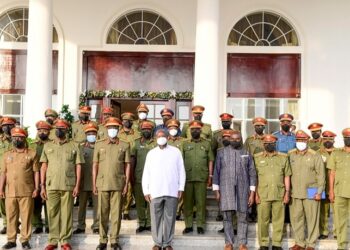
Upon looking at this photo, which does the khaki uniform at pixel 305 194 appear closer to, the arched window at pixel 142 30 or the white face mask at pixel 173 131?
the white face mask at pixel 173 131

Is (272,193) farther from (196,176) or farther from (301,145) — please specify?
(196,176)

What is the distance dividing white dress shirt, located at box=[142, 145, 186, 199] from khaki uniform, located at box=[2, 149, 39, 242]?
5.42 feet

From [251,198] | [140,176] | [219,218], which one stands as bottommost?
[219,218]

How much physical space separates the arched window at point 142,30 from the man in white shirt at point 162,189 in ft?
18.7

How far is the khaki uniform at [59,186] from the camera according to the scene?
794cm

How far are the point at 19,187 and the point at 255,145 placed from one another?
368 centimetres

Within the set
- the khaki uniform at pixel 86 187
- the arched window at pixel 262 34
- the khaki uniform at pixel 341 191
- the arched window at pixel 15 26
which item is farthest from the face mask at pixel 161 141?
the arched window at pixel 15 26

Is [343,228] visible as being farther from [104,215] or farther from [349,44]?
[349,44]

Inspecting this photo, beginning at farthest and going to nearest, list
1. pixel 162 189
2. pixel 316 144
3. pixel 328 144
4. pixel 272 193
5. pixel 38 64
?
pixel 38 64 < pixel 316 144 < pixel 328 144 < pixel 272 193 < pixel 162 189

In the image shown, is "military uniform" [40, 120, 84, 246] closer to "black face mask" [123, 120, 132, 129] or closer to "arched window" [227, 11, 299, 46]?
"black face mask" [123, 120, 132, 129]

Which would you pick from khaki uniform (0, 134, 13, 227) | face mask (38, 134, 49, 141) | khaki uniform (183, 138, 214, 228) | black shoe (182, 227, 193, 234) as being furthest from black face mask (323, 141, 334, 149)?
khaki uniform (0, 134, 13, 227)

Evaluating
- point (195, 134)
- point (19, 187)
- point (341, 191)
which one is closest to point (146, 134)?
point (195, 134)

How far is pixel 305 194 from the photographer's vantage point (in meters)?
8.01

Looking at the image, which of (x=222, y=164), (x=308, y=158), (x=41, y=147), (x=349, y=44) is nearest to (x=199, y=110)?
(x=222, y=164)
